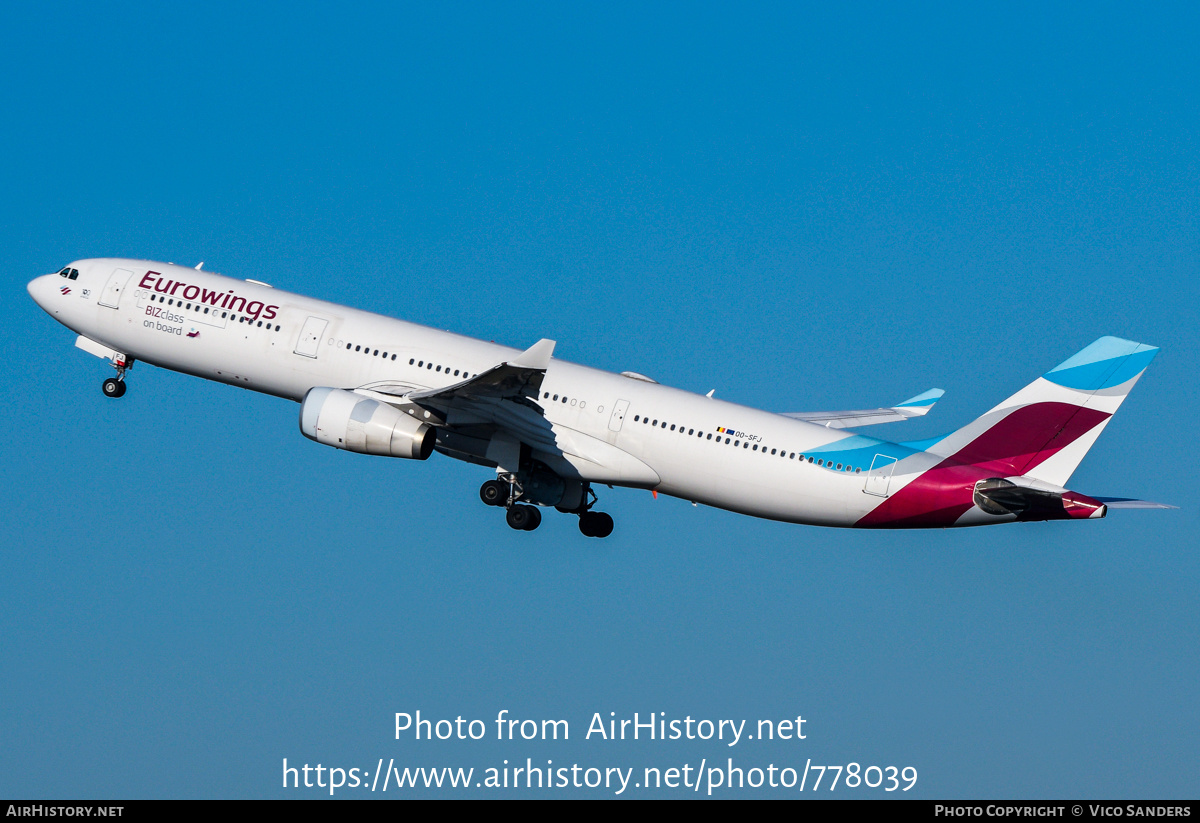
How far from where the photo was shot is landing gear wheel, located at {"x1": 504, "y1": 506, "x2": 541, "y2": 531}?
146ft

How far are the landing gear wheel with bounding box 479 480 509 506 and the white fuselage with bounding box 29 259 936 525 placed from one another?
3.60 ft

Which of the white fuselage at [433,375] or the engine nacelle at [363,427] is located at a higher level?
the white fuselage at [433,375]

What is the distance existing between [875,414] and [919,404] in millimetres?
1816

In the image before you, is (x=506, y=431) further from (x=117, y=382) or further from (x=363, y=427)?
(x=117, y=382)

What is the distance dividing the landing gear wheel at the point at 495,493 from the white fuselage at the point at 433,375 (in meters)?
1.10

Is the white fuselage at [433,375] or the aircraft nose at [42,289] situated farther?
the aircraft nose at [42,289]

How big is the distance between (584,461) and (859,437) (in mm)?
8289

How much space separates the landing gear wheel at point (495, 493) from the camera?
4409cm

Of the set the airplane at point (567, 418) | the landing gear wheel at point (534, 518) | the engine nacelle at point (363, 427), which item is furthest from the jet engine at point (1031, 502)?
the engine nacelle at point (363, 427)

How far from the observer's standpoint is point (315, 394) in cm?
4200

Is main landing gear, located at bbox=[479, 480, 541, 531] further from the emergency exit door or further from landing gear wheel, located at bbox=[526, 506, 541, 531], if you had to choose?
the emergency exit door

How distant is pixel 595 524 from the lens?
4778cm

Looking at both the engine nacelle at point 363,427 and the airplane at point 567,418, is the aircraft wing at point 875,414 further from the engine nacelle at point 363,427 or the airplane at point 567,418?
the engine nacelle at point 363,427

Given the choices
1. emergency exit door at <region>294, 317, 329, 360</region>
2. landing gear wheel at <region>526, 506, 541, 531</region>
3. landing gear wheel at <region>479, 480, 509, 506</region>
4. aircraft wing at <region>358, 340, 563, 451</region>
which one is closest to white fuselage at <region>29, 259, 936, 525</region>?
emergency exit door at <region>294, 317, 329, 360</region>
